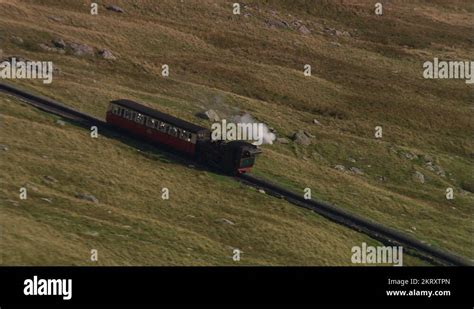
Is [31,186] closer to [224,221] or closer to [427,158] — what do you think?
[224,221]

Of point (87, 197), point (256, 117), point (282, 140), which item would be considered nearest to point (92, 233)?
point (87, 197)

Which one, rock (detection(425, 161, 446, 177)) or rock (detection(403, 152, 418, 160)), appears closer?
rock (detection(425, 161, 446, 177))

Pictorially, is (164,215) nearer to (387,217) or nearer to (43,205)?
(43,205)

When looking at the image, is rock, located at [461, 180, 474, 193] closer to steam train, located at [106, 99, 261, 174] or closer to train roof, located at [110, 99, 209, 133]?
steam train, located at [106, 99, 261, 174]

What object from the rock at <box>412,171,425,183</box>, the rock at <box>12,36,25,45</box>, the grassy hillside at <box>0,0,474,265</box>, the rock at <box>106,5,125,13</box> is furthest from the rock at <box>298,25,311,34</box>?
the rock at <box>412,171,425,183</box>
